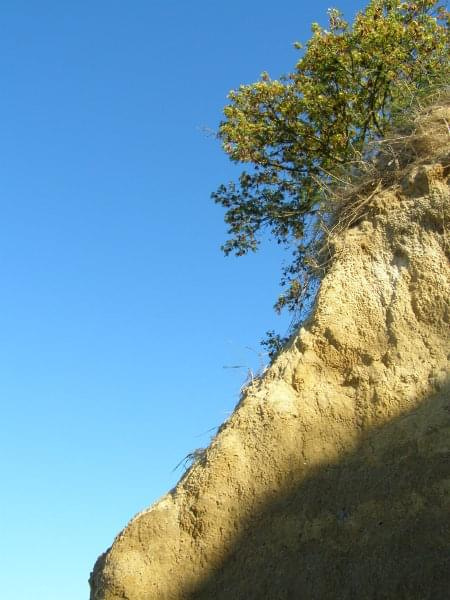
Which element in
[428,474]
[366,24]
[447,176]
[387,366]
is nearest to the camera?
[428,474]

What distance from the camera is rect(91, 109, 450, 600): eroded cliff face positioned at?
6527mm

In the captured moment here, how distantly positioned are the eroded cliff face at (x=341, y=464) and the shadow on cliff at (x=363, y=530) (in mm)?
11

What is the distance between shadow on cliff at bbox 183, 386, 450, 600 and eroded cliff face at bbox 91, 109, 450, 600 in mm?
11

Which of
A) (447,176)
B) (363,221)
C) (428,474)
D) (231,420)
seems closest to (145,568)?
(231,420)

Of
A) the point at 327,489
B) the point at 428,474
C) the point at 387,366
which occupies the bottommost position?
the point at 428,474

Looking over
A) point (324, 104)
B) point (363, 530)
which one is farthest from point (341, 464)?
point (324, 104)

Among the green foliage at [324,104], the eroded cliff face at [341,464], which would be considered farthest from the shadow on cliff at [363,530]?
the green foliage at [324,104]

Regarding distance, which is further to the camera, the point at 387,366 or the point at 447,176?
the point at 447,176

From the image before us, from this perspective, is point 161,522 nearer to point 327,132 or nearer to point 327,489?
point 327,489

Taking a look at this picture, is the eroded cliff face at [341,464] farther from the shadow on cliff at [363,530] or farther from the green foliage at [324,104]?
the green foliage at [324,104]

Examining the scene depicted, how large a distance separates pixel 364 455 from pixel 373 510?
1.79 feet

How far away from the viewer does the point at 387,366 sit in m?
7.51

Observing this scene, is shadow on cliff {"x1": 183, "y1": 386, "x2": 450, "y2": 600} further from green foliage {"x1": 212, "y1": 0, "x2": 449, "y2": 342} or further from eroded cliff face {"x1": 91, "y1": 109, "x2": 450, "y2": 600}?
green foliage {"x1": 212, "y1": 0, "x2": 449, "y2": 342}

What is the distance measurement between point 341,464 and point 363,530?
68 centimetres
